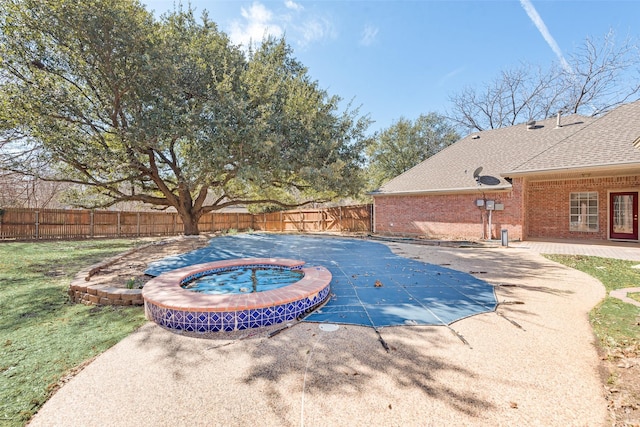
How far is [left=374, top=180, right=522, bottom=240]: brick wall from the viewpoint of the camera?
11.6m

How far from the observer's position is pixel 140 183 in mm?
12734

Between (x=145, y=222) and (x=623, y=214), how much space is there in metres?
24.3

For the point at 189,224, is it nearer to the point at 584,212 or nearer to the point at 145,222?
the point at 145,222

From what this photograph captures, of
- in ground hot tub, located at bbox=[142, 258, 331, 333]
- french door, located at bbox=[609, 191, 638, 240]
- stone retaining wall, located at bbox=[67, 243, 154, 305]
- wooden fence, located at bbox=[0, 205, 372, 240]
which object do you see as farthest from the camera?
wooden fence, located at bbox=[0, 205, 372, 240]

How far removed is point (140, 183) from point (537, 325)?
14892 mm

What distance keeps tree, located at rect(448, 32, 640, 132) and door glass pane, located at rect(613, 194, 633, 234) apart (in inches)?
477

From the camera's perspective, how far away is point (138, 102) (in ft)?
31.1

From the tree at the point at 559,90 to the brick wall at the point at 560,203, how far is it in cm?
1161

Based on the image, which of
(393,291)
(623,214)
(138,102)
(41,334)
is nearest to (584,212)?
(623,214)

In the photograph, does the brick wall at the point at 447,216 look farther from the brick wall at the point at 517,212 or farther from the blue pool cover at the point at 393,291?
the blue pool cover at the point at 393,291

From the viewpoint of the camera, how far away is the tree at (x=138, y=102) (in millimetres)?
8109

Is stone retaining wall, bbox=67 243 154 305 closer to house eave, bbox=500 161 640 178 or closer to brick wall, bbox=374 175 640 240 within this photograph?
house eave, bbox=500 161 640 178

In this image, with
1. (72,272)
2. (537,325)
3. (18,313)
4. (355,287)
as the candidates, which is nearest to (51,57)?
(72,272)

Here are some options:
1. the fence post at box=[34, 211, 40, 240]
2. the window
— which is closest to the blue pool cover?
the window
